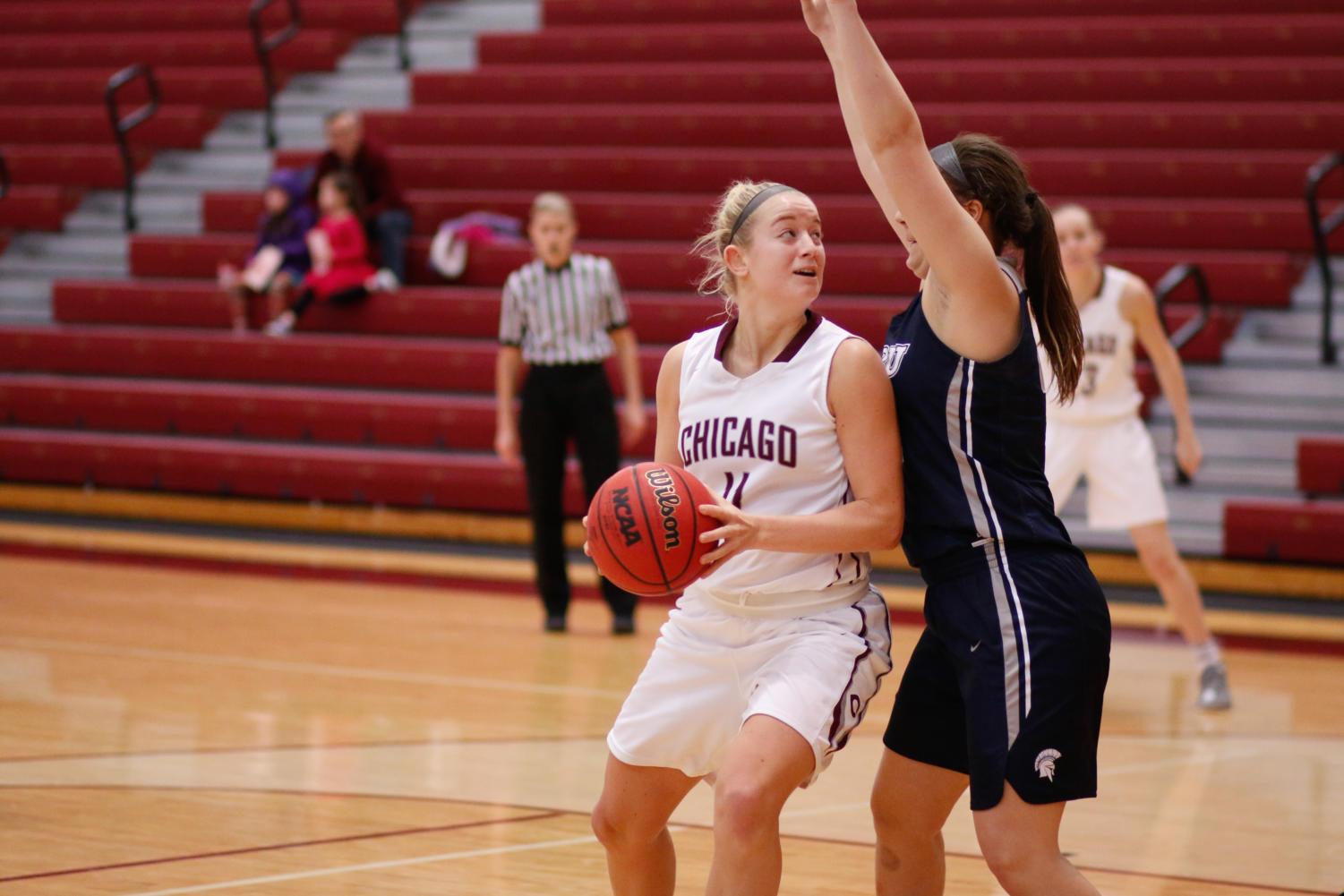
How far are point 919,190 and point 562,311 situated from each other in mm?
5243

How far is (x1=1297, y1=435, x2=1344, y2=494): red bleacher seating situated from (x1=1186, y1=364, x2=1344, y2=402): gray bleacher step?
2.38 feet

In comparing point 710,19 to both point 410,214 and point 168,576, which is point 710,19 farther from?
point 168,576

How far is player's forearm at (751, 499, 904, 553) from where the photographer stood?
3.03 metres

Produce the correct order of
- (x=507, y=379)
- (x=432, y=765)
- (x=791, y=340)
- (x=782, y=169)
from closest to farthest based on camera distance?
1. (x=791, y=340)
2. (x=432, y=765)
3. (x=507, y=379)
4. (x=782, y=169)

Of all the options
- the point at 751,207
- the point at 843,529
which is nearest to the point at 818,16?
the point at 751,207

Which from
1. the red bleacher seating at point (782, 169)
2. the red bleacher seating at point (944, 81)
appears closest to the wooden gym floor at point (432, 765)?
the red bleacher seating at point (782, 169)

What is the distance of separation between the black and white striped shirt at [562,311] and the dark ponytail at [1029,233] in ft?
16.3

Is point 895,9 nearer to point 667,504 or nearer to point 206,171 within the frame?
point 206,171

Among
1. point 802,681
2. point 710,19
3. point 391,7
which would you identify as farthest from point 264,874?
point 391,7

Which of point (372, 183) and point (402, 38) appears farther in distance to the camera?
point (402, 38)

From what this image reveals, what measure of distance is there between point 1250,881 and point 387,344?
27.8 ft

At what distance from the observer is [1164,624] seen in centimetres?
845

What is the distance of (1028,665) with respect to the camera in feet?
9.35

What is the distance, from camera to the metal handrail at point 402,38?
14.4 meters
